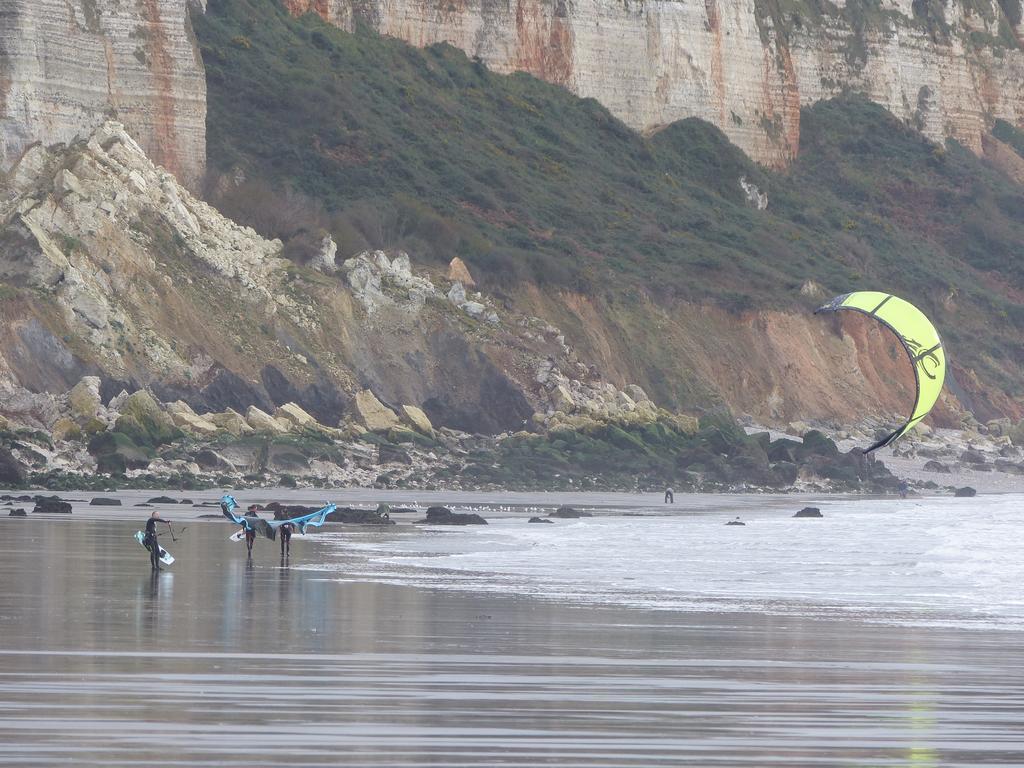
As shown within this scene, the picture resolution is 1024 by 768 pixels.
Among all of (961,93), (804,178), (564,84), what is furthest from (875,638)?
(961,93)

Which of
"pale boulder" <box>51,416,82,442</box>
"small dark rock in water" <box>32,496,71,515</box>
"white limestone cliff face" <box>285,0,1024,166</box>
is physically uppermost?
"white limestone cliff face" <box>285,0,1024,166</box>

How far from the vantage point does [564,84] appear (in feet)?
253

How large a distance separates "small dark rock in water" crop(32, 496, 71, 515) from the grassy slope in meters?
26.3

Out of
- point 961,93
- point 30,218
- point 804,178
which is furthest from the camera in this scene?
point 961,93

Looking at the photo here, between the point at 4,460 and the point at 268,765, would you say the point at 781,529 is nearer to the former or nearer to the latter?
the point at 4,460

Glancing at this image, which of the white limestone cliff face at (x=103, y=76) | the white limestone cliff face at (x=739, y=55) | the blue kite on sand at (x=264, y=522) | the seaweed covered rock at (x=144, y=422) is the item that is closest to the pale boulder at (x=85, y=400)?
the seaweed covered rock at (x=144, y=422)

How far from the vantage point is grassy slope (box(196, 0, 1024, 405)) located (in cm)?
6244

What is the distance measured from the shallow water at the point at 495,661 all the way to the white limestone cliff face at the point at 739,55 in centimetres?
5235

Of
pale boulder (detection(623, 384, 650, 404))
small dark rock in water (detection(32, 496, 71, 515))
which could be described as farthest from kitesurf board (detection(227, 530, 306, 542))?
pale boulder (detection(623, 384, 650, 404))

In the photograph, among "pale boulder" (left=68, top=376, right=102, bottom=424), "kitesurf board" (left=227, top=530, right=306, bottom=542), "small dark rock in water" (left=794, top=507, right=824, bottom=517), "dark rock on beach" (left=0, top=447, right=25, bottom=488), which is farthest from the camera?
"pale boulder" (left=68, top=376, right=102, bottom=424)

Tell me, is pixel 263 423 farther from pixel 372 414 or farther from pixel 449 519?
pixel 449 519

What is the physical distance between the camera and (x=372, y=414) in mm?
49031

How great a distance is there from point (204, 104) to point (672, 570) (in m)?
37.3

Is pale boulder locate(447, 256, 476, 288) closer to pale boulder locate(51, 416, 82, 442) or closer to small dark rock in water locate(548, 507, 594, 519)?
pale boulder locate(51, 416, 82, 442)
